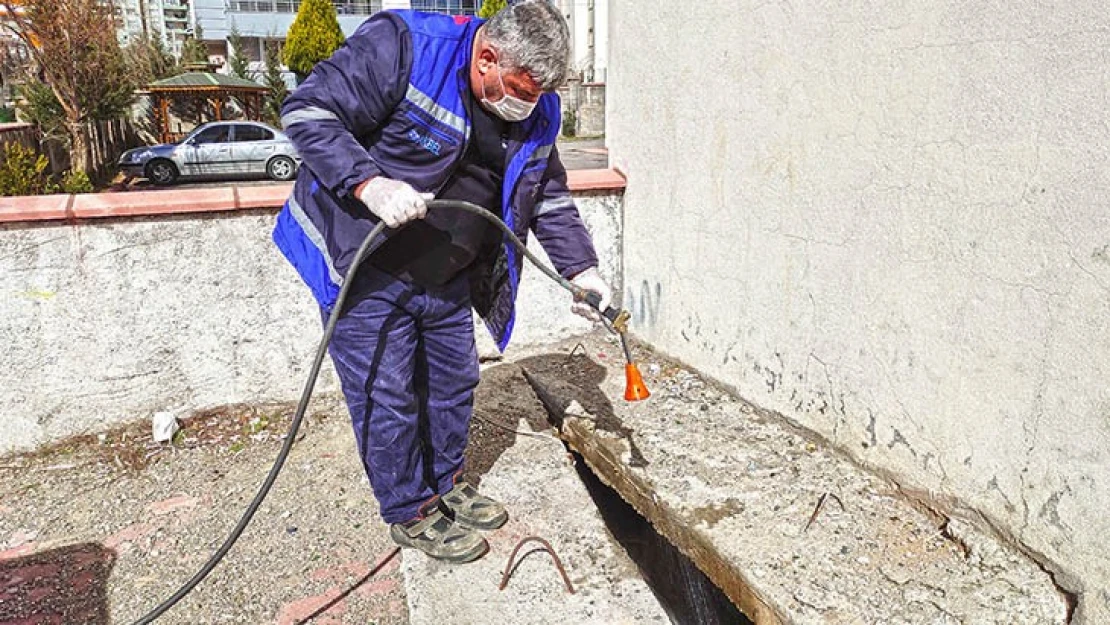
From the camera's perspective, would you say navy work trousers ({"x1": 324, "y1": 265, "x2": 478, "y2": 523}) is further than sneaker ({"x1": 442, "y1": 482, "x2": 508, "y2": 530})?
No

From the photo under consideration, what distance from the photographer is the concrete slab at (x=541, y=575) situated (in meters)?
→ 2.44

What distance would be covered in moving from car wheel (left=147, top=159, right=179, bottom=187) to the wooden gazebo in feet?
15.7

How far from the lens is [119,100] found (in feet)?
53.1

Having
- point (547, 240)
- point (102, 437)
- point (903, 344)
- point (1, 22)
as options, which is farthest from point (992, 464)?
point (1, 22)

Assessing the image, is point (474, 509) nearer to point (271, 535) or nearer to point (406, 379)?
point (406, 379)

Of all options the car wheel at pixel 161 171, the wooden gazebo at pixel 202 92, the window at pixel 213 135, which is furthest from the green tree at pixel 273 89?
the car wheel at pixel 161 171

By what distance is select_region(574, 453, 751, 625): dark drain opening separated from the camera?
10.0 feet

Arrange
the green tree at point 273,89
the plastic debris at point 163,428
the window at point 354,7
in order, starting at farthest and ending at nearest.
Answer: the window at point 354,7, the green tree at point 273,89, the plastic debris at point 163,428

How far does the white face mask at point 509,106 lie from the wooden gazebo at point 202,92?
1978 cm

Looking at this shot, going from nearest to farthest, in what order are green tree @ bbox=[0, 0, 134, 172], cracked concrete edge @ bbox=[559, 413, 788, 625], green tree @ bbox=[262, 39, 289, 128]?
cracked concrete edge @ bbox=[559, 413, 788, 625] < green tree @ bbox=[0, 0, 134, 172] < green tree @ bbox=[262, 39, 289, 128]

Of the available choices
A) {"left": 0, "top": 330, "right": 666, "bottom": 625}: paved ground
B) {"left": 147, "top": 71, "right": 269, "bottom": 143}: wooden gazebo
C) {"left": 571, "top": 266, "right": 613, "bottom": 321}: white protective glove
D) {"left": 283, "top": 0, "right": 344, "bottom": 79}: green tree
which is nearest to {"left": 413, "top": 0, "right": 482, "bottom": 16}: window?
{"left": 283, "top": 0, "right": 344, "bottom": 79}: green tree

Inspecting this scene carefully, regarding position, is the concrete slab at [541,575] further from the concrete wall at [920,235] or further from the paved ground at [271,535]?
the concrete wall at [920,235]

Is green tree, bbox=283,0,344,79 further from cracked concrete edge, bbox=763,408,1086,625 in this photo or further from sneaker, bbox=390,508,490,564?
cracked concrete edge, bbox=763,408,1086,625

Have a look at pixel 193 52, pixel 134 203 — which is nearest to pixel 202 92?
pixel 193 52
